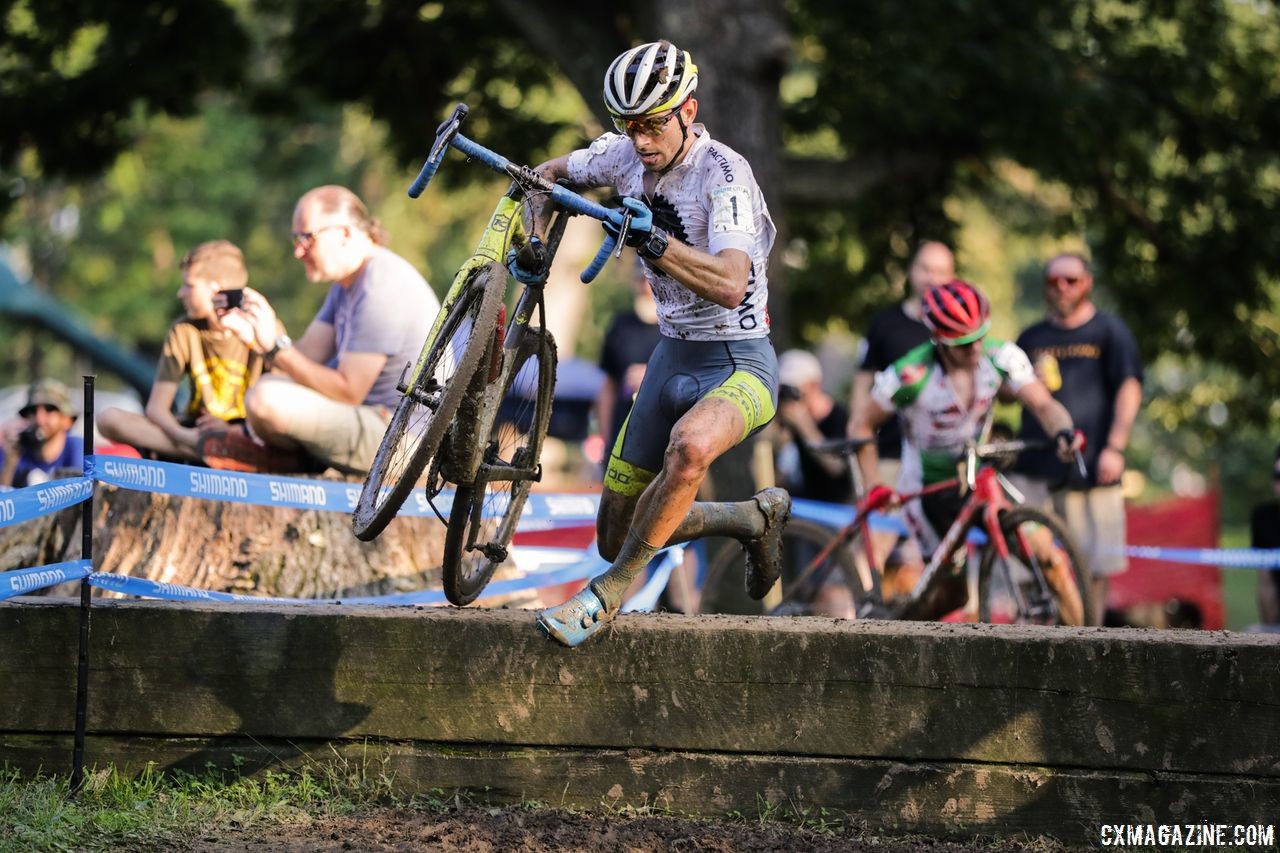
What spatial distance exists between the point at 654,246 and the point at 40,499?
7.31 ft

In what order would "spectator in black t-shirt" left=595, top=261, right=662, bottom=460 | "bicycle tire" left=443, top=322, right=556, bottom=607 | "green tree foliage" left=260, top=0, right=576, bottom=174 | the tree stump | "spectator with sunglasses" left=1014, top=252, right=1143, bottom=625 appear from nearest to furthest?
"bicycle tire" left=443, top=322, right=556, bottom=607 < the tree stump < "spectator with sunglasses" left=1014, top=252, right=1143, bottom=625 < "spectator in black t-shirt" left=595, top=261, right=662, bottom=460 < "green tree foliage" left=260, top=0, right=576, bottom=174

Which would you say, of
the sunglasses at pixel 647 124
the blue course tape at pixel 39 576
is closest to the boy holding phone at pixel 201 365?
the blue course tape at pixel 39 576

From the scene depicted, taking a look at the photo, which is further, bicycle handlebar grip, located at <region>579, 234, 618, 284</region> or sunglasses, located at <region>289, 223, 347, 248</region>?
sunglasses, located at <region>289, 223, 347, 248</region>

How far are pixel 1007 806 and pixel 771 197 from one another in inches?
260

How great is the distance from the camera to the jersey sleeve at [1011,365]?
25.9 feet

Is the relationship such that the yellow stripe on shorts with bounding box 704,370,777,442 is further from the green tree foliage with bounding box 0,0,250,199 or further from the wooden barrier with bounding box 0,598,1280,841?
the green tree foliage with bounding box 0,0,250,199

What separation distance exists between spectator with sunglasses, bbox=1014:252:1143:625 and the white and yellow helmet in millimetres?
Answer: 3985

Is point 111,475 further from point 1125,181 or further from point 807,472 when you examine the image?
point 1125,181

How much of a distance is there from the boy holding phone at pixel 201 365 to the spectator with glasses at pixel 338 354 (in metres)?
0.42

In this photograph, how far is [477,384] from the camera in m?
5.61

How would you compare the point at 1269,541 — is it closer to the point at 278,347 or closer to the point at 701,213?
the point at 701,213

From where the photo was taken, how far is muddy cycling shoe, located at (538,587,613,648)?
546cm

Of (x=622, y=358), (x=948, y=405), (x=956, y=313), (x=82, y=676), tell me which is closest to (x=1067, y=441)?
(x=948, y=405)

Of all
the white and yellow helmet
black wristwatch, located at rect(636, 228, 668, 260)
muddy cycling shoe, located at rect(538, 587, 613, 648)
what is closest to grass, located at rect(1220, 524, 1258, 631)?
muddy cycling shoe, located at rect(538, 587, 613, 648)
